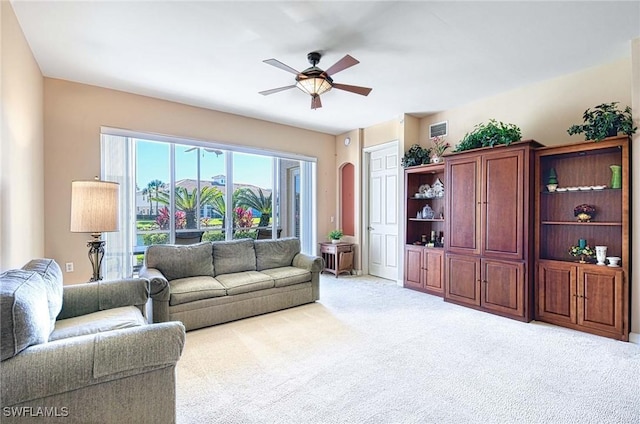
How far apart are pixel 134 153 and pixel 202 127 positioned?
1.05 metres

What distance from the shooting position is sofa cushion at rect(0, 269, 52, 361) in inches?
53.4

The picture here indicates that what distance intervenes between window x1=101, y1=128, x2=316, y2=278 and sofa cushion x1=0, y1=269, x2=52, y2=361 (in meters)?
2.71

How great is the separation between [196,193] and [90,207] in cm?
247

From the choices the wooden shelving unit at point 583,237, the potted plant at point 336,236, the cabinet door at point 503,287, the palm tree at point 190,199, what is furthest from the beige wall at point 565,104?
the palm tree at point 190,199

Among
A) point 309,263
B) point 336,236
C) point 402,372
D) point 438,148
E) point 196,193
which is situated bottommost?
point 402,372

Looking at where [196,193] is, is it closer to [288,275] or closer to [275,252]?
[275,252]

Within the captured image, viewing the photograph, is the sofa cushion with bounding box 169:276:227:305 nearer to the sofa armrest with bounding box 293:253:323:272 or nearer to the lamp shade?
the lamp shade

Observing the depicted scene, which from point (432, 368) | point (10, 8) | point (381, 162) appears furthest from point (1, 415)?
point (381, 162)

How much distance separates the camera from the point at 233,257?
413 centimetres

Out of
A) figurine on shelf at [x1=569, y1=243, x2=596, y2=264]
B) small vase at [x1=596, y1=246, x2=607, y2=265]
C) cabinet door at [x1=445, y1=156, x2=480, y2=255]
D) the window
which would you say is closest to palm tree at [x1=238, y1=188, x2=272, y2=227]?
the window

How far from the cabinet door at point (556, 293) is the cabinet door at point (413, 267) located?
164 centimetres

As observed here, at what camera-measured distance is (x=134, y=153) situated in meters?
4.39

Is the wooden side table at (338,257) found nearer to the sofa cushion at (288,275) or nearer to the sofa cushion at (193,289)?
the sofa cushion at (288,275)

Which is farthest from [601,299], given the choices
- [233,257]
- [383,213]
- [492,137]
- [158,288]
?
[158,288]
